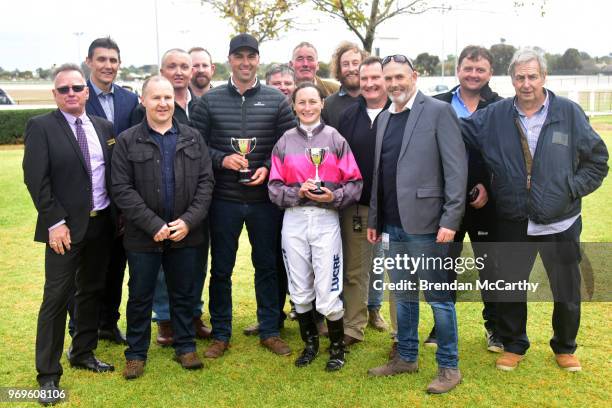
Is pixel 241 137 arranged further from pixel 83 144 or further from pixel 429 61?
pixel 429 61

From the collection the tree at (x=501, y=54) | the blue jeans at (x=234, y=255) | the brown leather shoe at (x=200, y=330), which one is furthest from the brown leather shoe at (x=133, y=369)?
the tree at (x=501, y=54)

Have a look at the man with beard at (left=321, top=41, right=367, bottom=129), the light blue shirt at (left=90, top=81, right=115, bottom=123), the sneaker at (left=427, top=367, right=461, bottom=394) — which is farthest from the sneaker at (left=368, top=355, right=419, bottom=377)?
the light blue shirt at (left=90, top=81, right=115, bottom=123)

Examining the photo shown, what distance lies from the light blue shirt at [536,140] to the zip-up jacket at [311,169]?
1.34m

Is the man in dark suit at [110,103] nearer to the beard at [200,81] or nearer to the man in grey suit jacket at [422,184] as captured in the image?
the beard at [200,81]

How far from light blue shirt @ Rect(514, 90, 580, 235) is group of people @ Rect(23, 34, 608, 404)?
0.05 feet

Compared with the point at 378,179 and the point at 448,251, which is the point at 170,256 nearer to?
the point at 378,179

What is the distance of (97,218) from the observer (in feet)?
15.1

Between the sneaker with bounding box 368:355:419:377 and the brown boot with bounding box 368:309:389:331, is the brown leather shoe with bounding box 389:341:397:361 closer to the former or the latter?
the sneaker with bounding box 368:355:419:377

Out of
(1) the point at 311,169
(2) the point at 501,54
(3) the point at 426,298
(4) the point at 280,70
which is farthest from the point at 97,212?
(2) the point at 501,54

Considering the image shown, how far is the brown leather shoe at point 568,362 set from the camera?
4656 mm

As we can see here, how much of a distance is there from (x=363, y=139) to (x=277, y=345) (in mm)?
1965

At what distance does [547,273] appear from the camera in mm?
4754

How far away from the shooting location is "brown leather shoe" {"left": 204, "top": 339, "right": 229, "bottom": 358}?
5121mm

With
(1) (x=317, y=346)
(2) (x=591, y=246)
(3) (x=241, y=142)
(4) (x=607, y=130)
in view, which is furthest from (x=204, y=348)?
(4) (x=607, y=130)
